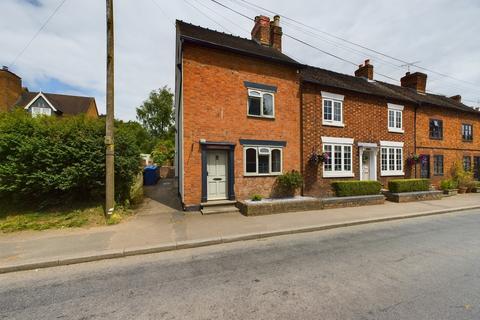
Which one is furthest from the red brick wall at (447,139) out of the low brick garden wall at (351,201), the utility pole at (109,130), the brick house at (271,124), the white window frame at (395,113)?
the utility pole at (109,130)

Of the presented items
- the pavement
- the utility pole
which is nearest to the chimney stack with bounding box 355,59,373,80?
the pavement

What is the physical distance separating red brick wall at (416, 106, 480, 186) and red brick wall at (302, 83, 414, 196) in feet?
4.20

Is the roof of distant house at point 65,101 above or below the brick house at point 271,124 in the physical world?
above

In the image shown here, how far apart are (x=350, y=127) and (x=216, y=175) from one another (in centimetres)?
874

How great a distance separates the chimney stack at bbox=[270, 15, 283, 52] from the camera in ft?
45.2

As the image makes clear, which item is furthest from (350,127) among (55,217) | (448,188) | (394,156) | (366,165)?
(55,217)

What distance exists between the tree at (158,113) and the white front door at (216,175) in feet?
109

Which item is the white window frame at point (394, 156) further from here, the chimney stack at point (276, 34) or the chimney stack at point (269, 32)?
the chimney stack at point (269, 32)

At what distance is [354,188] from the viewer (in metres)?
11.7

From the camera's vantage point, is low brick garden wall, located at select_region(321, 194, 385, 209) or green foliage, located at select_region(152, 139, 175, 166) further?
green foliage, located at select_region(152, 139, 175, 166)

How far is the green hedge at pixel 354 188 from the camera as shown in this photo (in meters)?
11.6

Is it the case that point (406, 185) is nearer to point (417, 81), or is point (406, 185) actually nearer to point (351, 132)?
point (351, 132)

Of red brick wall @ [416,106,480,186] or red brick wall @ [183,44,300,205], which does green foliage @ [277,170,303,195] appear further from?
red brick wall @ [416,106,480,186]

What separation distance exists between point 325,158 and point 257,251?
309 inches
